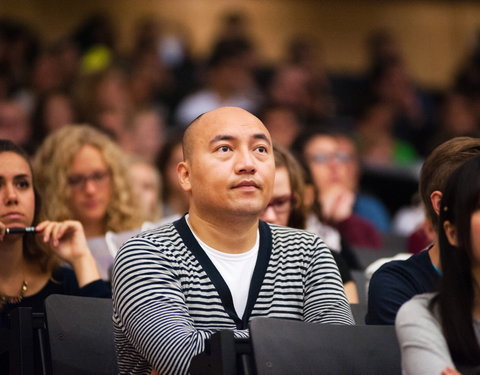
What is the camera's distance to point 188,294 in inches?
106

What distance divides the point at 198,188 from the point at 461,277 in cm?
82

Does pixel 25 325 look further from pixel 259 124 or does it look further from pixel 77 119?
pixel 77 119

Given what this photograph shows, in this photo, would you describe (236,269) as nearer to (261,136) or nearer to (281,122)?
(261,136)

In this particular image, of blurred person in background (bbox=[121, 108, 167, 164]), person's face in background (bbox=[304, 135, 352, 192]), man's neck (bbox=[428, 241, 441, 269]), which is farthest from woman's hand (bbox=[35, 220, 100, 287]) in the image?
blurred person in background (bbox=[121, 108, 167, 164])

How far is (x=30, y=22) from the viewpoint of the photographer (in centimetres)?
936

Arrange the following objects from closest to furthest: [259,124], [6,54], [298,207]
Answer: [259,124] < [298,207] < [6,54]

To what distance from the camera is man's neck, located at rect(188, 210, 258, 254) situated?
2803 mm

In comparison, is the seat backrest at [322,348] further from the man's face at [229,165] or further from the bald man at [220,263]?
the man's face at [229,165]

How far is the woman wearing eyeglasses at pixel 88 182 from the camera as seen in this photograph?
4266 millimetres

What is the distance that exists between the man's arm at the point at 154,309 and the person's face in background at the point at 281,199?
1145 mm

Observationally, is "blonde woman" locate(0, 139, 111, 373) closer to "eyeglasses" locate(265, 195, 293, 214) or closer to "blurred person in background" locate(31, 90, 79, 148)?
"eyeglasses" locate(265, 195, 293, 214)

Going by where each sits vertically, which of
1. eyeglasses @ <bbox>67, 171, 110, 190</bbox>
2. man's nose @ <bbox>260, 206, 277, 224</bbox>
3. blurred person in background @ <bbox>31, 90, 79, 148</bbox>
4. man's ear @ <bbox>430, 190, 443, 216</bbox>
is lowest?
man's nose @ <bbox>260, 206, 277, 224</bbox>

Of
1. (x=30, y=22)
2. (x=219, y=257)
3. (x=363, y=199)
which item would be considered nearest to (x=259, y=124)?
(x=219, y=257)

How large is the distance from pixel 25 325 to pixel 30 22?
22.9ft
